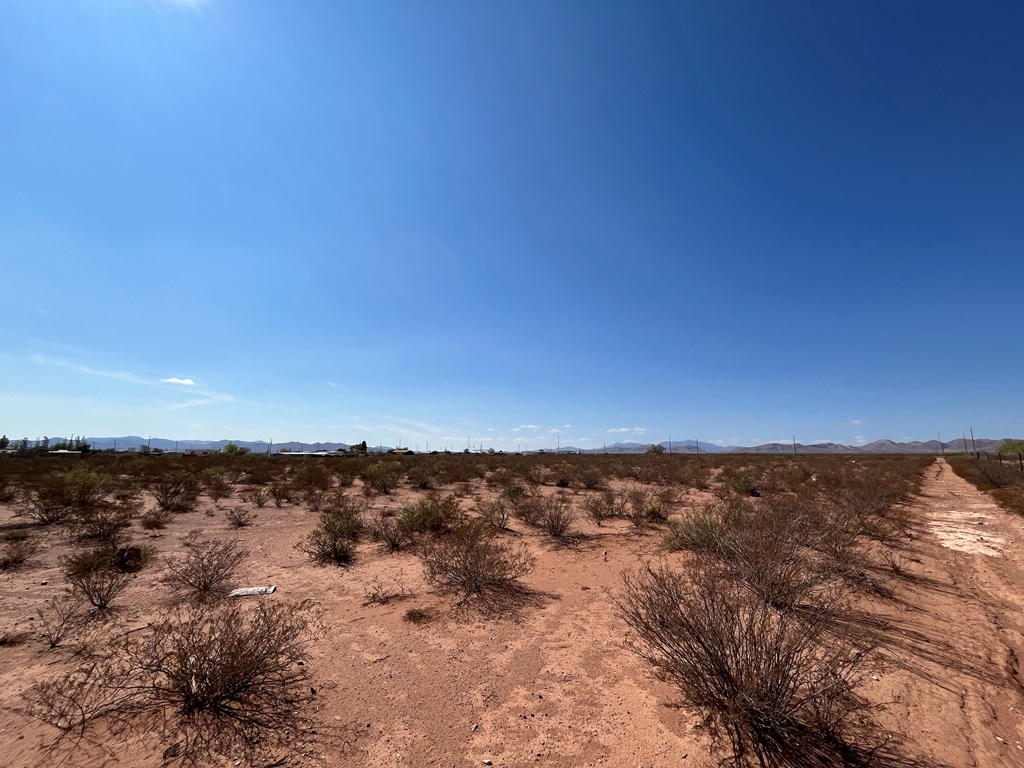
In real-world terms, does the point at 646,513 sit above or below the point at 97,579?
below

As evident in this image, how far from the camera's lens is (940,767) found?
10.6 ft

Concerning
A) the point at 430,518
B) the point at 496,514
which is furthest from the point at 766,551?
the point at 496,514

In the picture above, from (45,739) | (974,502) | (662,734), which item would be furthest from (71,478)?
(974,502)

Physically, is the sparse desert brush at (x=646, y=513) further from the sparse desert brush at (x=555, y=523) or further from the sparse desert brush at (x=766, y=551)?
the sparse desert brush at (x=766, y=551)

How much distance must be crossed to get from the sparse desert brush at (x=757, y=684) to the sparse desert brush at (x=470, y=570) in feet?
11.2

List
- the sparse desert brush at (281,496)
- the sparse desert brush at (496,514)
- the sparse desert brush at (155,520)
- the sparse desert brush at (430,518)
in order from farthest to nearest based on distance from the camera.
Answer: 1. the sparse desert brush at (281,496)
2. the sparse desert brush at (496,514)
3. the sparse desert brush at (155,520)
4. the sparse desert brush at (430,518)

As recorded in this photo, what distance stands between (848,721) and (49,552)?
1382 centimetres

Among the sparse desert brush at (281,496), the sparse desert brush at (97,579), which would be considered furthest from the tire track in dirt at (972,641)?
the sparse desert brush at (281,496)

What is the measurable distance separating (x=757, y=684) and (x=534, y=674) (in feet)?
7.51

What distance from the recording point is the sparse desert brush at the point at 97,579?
593 cm

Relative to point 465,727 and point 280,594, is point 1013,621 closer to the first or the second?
point 465,727

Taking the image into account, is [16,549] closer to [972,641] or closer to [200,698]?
[200,698]

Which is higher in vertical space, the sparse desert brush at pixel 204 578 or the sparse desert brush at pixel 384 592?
the sparse desert brush at pixel 204 578

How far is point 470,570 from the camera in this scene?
7.01 metres
